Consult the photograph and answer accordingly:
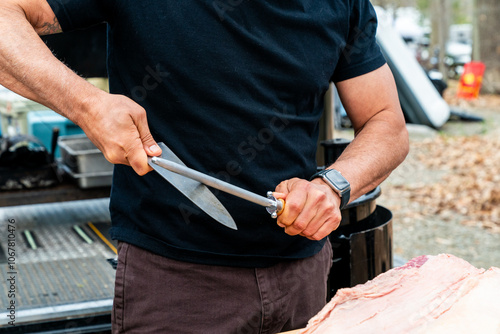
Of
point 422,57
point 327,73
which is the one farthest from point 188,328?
point 422,57

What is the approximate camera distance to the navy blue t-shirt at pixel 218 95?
1.67 metres

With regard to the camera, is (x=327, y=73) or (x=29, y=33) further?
(x=327, y=73)

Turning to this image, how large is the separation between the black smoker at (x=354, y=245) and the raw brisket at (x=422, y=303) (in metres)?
0.78

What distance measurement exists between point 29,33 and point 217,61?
509 mm

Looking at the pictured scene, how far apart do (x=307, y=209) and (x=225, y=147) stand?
0.31 metres

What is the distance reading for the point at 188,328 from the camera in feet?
5.86

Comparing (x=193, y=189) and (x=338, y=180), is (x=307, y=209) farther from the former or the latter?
(x=193, y=189)

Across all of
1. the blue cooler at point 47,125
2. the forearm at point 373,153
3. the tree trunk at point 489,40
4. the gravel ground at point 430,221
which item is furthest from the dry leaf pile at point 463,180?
the tree trunk at point 489,40

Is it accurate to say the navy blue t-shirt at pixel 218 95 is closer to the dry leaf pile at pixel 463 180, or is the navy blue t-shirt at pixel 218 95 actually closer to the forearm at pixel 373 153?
the forearm at pixel 373 153

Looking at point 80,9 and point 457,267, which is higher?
point 80,9

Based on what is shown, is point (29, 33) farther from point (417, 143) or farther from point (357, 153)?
point (417, 143)

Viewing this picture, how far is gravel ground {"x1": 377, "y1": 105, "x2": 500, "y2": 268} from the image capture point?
5.57m

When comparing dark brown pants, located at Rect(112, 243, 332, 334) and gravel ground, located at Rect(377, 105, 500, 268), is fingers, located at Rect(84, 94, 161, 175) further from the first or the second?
gravel ground, located at Rect(377, 105, 500, 268)

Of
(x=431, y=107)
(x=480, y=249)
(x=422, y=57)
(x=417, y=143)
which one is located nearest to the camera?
(x=480, y=249)
